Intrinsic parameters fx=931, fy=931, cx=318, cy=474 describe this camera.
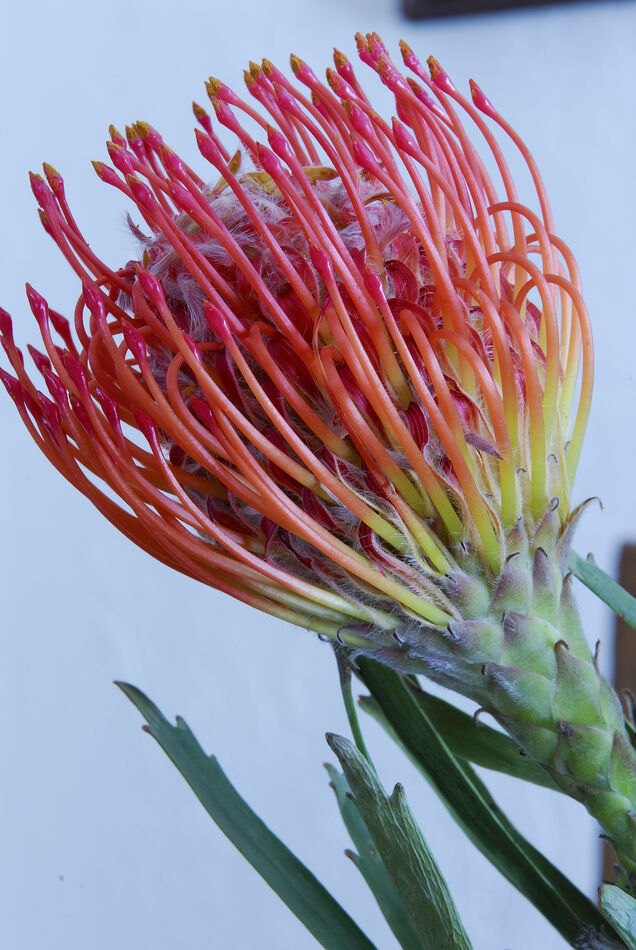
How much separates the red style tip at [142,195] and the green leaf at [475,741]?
24 centimetres

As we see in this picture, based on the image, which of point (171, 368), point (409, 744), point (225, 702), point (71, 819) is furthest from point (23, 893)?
point (171, 368)

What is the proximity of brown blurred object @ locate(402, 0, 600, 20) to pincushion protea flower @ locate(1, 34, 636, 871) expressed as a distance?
1.43 feet

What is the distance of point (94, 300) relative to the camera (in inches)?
11.4

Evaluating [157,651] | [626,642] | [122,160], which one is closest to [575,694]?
[122,160]

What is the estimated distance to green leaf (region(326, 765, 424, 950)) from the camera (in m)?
0.36

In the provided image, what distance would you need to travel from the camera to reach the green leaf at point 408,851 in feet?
Result: 1.03

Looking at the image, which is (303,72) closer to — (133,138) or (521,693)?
(133,138)

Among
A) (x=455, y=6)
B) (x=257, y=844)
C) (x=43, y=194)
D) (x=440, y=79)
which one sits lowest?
(x=257, y=844)

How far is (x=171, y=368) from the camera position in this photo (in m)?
0.28

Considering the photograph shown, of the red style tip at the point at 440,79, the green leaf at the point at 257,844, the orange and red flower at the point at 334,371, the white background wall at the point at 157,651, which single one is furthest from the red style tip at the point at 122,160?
the white background wall at the point at 157,651

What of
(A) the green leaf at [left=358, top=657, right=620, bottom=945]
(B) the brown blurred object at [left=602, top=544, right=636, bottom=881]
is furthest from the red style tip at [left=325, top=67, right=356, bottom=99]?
(B) the brown blurred object at [left=602, top=544, right=636, bottom=881]

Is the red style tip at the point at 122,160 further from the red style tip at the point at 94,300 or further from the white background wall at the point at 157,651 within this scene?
the white background wall at the point at 157,651

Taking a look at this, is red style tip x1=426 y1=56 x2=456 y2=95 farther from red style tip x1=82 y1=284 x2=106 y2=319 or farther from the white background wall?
the white background wall

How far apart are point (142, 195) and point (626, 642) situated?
526mm
